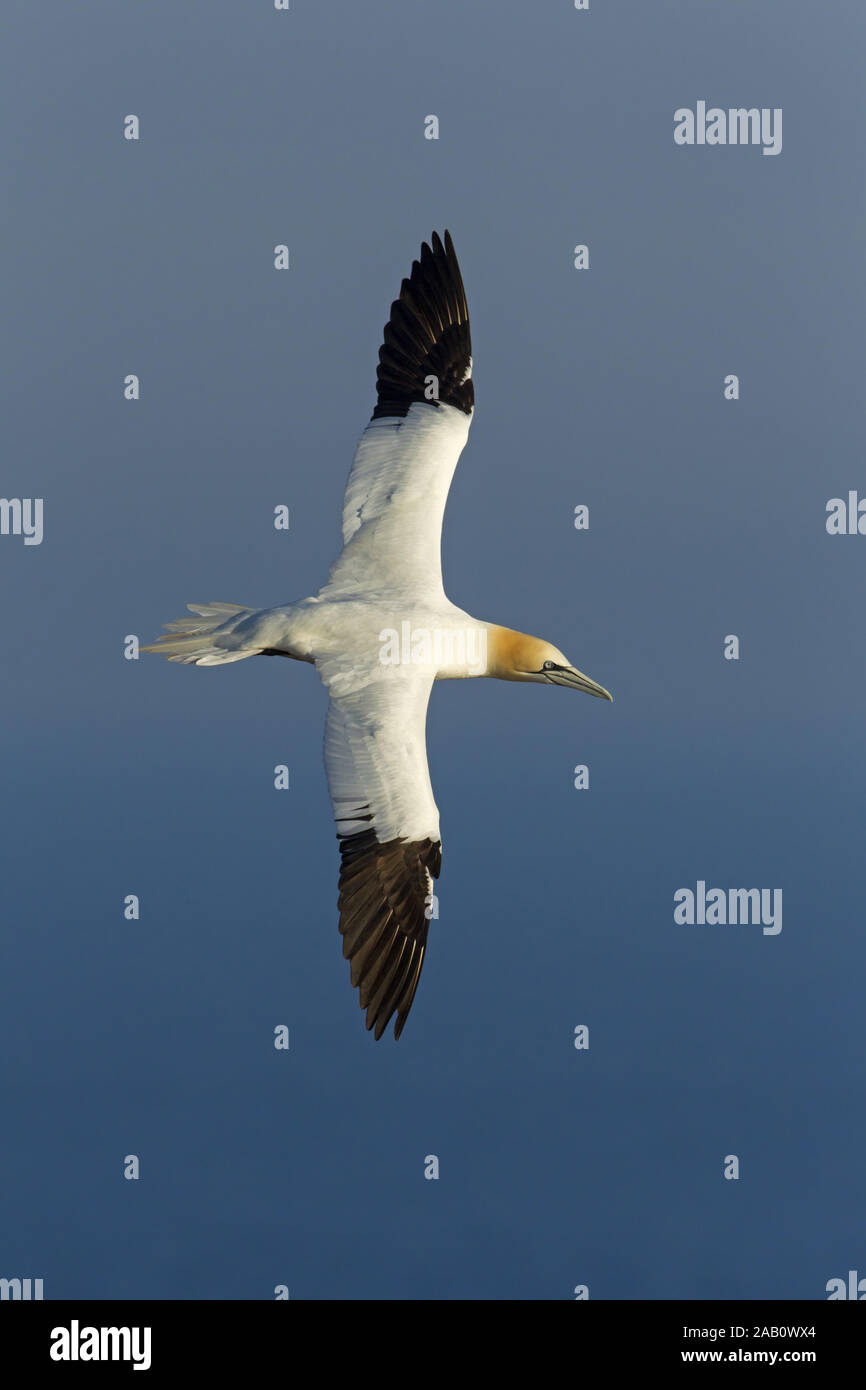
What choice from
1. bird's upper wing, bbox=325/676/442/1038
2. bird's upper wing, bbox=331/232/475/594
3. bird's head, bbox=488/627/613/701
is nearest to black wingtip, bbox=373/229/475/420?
bird's upper wing, bbox=331/232/475/594

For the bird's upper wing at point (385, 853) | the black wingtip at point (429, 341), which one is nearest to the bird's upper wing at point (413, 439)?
the black wingtip at point (429, 341)

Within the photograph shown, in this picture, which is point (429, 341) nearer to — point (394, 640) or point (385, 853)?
point (394, 640)

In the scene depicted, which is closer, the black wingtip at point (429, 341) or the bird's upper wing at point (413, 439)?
the bird's upper wing at point (413, 439)

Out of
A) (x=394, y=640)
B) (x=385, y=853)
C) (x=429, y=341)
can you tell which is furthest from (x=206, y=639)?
(x=429, y=341)

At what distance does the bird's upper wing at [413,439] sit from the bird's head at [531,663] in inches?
39.5

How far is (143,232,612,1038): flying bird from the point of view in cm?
1973

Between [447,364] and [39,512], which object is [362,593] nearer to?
[447,364]

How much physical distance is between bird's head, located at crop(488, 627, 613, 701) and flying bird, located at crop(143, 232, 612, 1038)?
2 centimetres

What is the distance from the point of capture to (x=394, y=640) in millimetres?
20766

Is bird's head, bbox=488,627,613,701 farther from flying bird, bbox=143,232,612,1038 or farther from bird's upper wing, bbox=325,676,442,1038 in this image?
bird's upper wing, bbox=325,676,442,1038

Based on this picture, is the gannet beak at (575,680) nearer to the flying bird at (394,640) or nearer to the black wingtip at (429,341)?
the flying bird at (394,640)

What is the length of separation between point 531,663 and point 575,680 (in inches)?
26.7

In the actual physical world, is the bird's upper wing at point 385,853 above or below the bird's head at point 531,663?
below

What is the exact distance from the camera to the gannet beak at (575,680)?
22422 mm
